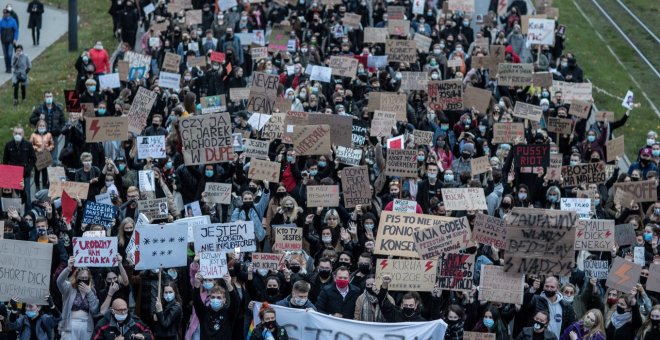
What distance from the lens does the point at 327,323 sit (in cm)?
1583

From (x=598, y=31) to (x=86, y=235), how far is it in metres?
28.6

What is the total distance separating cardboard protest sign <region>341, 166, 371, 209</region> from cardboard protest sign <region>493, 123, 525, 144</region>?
368cm

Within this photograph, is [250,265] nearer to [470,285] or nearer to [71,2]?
[470,285]

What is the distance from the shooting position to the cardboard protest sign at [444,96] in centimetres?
2489

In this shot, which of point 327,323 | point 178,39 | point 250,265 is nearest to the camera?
point 327,323

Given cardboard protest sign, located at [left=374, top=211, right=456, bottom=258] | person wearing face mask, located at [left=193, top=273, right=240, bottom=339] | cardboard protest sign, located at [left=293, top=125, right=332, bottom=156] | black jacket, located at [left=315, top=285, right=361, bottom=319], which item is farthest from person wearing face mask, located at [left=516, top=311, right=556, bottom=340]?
cardboard protest sign, located at [left=293, top=125, right=332, bottom=156]

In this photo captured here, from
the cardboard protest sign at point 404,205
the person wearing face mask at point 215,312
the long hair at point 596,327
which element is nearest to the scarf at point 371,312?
the person wearing face mask at point 215,312

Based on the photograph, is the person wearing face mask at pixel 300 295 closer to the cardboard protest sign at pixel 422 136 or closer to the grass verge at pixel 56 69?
the cardboard protest sign at pixel 422 136

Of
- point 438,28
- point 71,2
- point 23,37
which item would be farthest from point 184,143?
point 23,37

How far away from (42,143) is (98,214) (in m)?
4.84

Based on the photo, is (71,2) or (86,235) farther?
(71,2)

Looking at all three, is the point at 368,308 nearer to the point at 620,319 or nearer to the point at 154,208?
the point at 620,319

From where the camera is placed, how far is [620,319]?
16594mm

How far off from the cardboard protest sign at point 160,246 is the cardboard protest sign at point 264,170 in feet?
13.9
